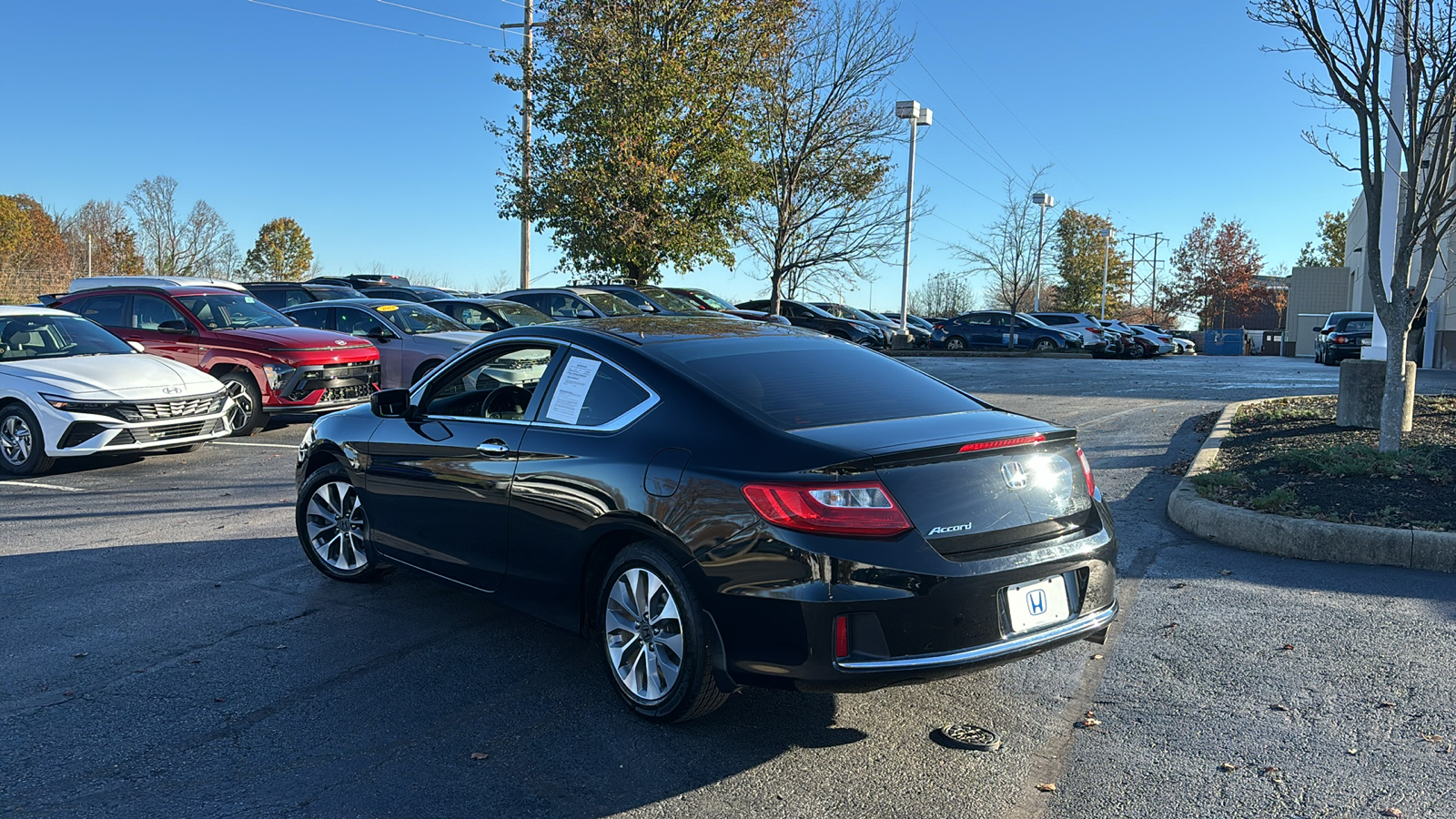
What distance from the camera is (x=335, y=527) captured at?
19.4ft

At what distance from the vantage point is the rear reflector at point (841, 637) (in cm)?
346

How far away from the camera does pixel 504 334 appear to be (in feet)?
16.6

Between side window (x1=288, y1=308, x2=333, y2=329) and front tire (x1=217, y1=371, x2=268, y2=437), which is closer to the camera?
front tire (x1=217, y1=371, x2=268, y2=437)

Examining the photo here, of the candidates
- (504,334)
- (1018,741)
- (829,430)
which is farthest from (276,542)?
(1018,741)

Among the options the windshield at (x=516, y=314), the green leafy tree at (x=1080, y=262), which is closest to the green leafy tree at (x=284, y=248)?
the green leafy tree at (x=1080, y=262)

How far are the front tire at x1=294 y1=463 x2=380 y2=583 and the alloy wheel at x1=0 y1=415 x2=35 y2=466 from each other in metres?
5.14

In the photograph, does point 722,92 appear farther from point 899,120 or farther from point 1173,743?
point 1173,743

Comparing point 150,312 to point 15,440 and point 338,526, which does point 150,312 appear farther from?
point 338,526

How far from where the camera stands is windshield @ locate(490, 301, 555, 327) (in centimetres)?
1669

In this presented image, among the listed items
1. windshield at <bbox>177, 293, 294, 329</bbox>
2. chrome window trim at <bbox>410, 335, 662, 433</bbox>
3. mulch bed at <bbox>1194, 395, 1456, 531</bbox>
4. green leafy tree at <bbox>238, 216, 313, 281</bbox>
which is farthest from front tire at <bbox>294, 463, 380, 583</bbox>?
green leafy tree at <bbox>238, 216, 313, 281</bbox>

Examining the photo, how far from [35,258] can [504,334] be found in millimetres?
55096

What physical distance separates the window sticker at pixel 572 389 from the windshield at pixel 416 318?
10.4 m

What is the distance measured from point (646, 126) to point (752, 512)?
2407cm

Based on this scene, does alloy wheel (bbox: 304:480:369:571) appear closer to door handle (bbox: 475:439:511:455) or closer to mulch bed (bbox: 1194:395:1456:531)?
door handle (bbox: 475:439:511:455)
